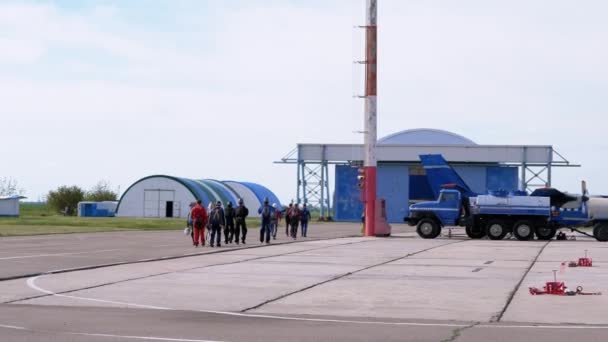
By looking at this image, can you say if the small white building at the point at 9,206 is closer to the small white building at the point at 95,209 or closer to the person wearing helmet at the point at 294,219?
the small white building at the point at 95,209

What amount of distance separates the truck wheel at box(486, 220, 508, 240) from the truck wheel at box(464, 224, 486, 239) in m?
1.24

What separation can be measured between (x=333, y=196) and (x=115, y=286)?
65.1 metres

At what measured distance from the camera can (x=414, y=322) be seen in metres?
13.7

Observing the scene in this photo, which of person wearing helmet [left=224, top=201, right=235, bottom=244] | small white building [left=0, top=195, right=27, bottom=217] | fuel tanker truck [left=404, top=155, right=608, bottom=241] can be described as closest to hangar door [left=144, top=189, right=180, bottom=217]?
small white building [left=0, top=195, right=27, bottom=217]

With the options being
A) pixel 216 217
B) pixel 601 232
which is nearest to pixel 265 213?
pixel 216 217

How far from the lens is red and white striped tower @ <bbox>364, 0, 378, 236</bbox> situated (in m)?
45.9

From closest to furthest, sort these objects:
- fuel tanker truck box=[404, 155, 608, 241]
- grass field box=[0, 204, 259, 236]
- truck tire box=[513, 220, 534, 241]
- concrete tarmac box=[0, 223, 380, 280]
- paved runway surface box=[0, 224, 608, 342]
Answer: paved runway surface box=[0, 224, 608, 342] → concrete tarmac box=[0, 223, 380, 280] → truck tire box=[513, 220, 534, 241] → fuel tanker truck box=[404, 155, 608, 241] → grass field box=[0, 204, 259, 236]

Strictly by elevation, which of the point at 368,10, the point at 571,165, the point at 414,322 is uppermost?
the point at 368,10

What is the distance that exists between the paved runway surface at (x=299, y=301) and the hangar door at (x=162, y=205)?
58778 millimetres

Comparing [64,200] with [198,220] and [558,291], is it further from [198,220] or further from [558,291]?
[558,291]

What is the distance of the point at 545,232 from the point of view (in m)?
45.2

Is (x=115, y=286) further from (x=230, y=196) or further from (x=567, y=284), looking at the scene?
(x=230, y=196)

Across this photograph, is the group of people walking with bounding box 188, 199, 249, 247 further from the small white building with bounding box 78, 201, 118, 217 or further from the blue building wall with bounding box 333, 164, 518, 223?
the small white building with bounding box 78, 201, 118, 217

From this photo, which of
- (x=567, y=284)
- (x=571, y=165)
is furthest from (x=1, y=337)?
(x=571, y=165)
